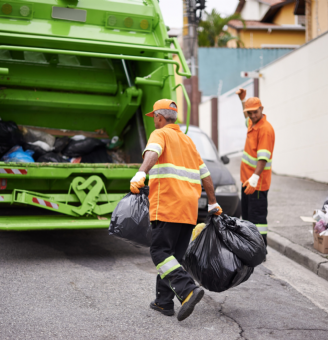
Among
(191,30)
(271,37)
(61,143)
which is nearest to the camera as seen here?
(61,143)

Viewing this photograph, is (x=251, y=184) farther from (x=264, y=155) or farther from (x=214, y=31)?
(x=214, y=31)

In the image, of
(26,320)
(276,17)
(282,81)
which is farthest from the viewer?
(276,17)

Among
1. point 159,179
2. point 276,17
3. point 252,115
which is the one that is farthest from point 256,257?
point 276,17

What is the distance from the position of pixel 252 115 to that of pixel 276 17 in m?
22.8

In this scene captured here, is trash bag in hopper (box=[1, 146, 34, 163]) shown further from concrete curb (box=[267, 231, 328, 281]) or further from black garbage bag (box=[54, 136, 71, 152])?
concrete curb (box=[267, 231, 328, 281])

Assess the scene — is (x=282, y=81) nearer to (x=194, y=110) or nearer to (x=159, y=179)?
(x=194, y=110)

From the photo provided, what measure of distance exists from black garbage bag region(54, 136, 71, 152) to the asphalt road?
4.91 ft

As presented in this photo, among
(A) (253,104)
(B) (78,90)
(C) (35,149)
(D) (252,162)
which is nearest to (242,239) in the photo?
(D) (252,162)

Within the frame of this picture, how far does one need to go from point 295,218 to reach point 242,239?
3.56 m

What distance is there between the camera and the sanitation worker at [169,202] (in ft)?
9.53

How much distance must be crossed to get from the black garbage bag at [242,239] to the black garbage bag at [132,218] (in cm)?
53

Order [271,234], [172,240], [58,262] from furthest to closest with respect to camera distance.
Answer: [271,234] → [58,262] → [172,240]

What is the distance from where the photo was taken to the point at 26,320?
2.85 metres

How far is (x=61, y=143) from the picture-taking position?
19.6ft
